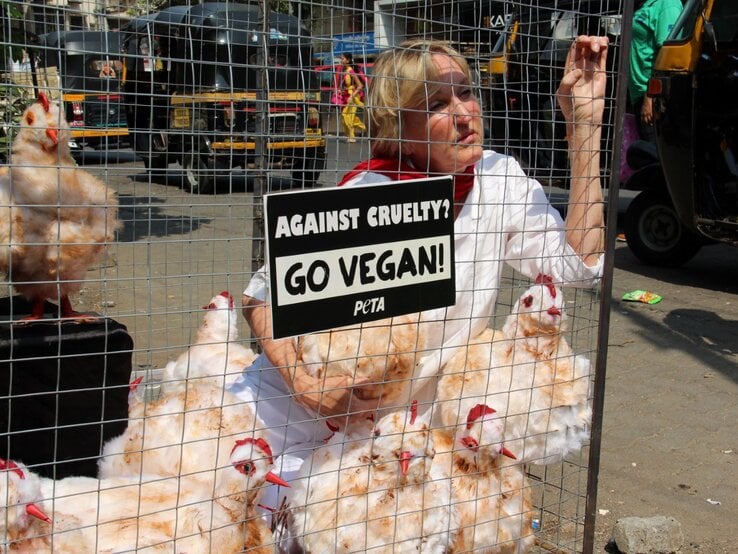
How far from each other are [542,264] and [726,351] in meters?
3.19

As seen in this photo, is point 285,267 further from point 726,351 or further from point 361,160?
point 726,351

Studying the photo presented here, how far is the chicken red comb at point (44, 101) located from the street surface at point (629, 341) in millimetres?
330

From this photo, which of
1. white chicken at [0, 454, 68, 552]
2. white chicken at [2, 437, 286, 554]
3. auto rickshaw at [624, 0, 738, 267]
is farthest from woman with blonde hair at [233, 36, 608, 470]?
auto rickshaw at [624, 0, 738, 267]

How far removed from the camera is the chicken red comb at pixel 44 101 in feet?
9.85

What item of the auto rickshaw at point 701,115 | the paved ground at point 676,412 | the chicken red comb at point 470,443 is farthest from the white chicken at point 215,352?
the auto rickshaw at point 701,115

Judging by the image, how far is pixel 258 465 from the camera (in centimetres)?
210

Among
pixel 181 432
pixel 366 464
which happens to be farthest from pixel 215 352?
pixel 366 464

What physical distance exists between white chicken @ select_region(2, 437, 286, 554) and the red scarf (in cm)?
81

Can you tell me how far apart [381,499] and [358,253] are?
27.7 inches

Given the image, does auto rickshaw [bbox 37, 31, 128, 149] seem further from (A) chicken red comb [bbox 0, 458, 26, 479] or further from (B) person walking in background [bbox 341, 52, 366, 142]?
(A) chicken red comb [bbox 0, 458, 26, 479]

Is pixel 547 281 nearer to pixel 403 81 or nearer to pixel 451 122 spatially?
pixel 451 122

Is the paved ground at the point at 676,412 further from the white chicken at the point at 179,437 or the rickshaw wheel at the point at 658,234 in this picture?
the white chicken at the point at 179,437

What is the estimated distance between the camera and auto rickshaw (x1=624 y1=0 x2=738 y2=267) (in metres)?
5.61

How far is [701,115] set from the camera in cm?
575
